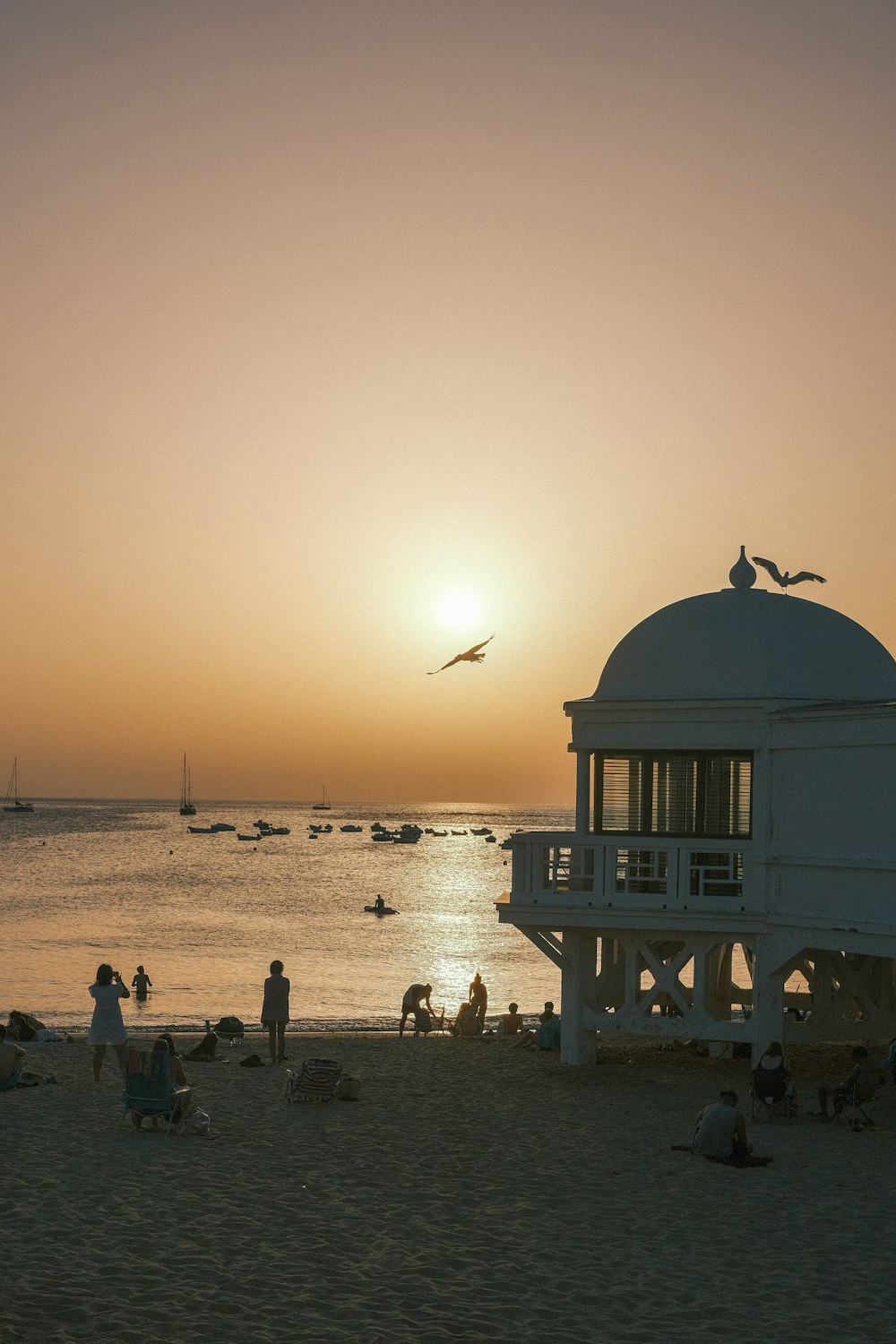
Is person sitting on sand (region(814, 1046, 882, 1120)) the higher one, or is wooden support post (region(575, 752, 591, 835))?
wooden support post (region(575, 752, 591, 835))

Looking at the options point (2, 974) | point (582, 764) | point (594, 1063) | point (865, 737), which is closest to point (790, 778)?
point (865, 737)

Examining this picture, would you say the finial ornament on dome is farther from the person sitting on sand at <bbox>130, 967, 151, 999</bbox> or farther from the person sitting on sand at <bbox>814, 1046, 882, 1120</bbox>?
the person sitting on sand at <bbox>130, 967, 151, 999</bbox>

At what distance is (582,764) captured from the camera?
21.1 metres

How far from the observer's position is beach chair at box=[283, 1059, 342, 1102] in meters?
16.8

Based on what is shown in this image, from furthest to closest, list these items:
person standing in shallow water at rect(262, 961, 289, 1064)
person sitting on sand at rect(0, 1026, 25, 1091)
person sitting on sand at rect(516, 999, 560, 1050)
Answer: person sitting on sand at rect(516, 999, 560, 1050)
person standing in shallow water at rect(262, 961, 289, 1064)
person sitting on sand at rect(0, 1026, 25, 1091)

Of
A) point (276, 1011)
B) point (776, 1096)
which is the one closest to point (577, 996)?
point (276, 1011)

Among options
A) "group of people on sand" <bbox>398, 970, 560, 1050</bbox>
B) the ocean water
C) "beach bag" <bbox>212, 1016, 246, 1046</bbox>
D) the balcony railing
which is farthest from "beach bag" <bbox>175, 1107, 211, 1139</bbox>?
the ocean water

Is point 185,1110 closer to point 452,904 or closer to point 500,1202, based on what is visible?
point 500,1202

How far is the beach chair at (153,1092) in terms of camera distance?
14703 mm

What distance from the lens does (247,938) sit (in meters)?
67.6

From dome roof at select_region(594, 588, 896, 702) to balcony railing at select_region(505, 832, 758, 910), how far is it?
2.24m

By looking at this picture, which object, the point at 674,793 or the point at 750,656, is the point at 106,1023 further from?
the point at 750,656

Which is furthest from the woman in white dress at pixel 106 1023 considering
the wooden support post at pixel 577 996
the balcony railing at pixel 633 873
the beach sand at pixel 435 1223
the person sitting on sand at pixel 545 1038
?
the person sitting on sand at pixel 545 1038

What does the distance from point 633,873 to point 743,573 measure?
5.09m
